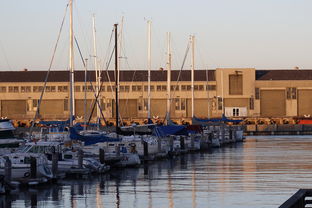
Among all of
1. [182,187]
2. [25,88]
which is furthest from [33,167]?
[25,88]

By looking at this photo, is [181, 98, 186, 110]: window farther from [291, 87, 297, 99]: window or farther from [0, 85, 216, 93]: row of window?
[291, 87, 297, 99]: window

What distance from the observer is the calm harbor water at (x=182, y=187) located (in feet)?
117

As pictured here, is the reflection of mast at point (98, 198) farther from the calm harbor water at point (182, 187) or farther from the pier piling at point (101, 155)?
the pier piling at point (101, 155)

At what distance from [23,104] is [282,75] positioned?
41554 millimetres

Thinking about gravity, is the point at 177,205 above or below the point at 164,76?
below

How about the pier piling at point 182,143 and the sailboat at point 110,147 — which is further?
the pier piling at point 182,143

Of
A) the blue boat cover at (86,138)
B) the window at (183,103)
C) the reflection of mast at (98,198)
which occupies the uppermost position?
the window at (183,103)

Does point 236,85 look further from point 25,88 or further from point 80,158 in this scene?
point 80,158

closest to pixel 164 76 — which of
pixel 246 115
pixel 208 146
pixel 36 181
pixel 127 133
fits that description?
pixel 246 115

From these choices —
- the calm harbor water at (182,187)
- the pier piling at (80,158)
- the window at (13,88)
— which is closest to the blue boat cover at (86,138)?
the calm harbor water at (182,187)

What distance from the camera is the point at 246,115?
143 metres

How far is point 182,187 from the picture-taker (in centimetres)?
4216

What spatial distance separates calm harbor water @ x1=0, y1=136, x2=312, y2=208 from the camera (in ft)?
117

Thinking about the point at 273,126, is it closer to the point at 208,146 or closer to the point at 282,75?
the point at 282,75
